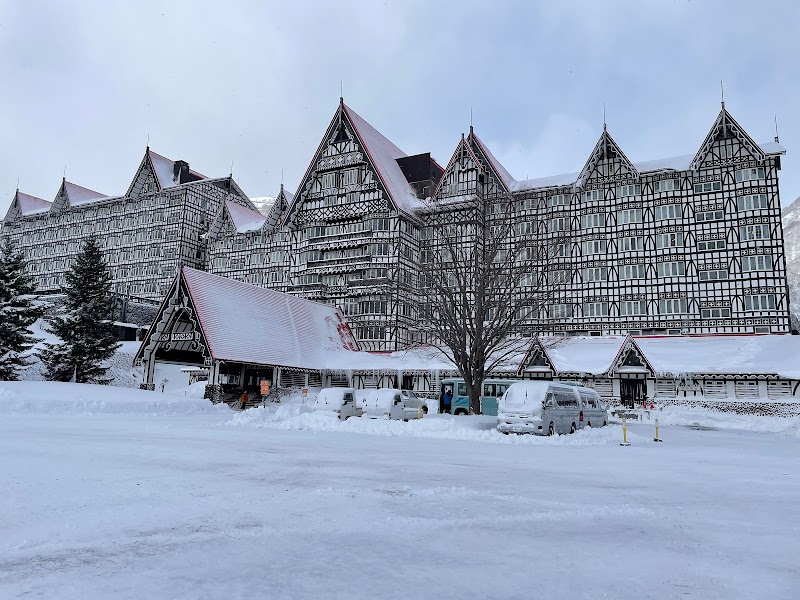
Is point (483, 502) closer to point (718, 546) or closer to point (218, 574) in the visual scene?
point (718, 546)

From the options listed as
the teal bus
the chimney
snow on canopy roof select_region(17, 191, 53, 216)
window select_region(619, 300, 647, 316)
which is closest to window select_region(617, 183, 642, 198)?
window select_region(619, 300, 647, 316)

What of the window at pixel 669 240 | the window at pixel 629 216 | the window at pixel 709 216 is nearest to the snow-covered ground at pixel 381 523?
the window at pixel 669 240

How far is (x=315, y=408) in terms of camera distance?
82.3 feet

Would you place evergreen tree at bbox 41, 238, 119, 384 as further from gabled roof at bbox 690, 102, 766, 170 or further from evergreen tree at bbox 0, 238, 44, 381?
gabled roof at bbox 690, 102, 766, 170

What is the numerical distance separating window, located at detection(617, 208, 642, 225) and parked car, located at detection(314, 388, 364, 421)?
32.1 meters

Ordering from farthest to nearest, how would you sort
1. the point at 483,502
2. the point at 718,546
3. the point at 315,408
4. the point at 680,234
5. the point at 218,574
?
1. the point at 680,234
2. the point at 315,408
3. the point at 483,502
4. the point at 718,546
5. the point at 218,574

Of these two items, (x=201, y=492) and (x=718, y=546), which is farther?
(x=201, y=492)

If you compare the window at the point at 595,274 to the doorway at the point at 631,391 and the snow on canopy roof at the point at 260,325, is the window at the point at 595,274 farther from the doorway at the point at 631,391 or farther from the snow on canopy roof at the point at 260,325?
the snow on canopy roof at the point at 260,325

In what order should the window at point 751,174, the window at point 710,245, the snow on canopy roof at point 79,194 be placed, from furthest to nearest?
the snow on canopy roof at point 79,194 → the window at point 710,245 → the window at point 751,174

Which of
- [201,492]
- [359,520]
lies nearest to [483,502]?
[359,520]

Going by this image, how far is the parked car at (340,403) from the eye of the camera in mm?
24548

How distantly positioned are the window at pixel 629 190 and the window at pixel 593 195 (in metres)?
1.35

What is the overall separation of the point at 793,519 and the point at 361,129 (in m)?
51.5

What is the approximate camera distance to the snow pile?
1101 inches
